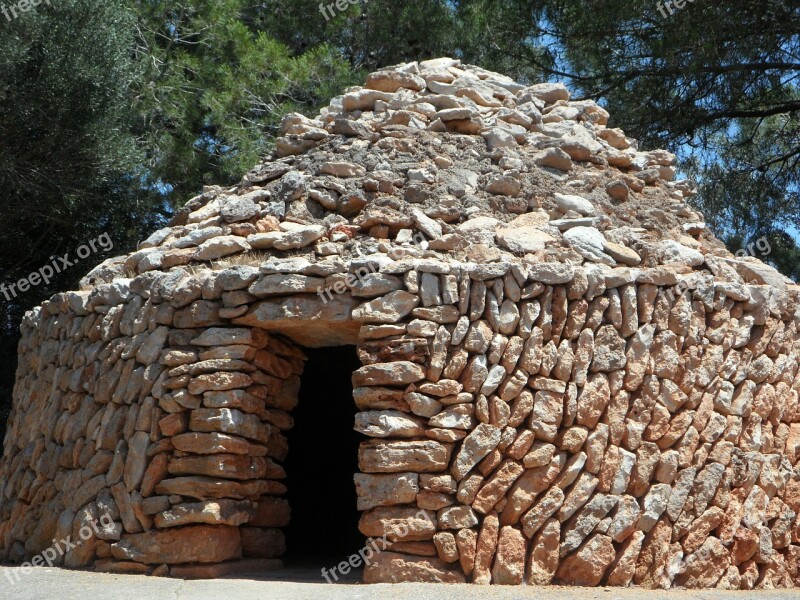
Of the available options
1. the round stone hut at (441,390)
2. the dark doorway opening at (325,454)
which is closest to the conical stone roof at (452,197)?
the round stone hut at (441,390)

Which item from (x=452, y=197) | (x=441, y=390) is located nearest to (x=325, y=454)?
(x=452, y=197)

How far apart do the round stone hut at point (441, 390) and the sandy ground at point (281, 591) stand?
164mm

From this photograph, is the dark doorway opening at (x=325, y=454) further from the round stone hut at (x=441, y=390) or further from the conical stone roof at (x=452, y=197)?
the round stone hut at (x=441, y=390)

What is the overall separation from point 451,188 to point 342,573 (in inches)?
107

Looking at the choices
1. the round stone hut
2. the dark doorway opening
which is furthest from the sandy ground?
the dark doorway opening

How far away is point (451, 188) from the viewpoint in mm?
6773

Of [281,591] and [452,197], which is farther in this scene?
[452,197]

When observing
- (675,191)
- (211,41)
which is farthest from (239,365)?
(211,41)

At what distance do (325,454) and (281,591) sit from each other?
332 centimetres

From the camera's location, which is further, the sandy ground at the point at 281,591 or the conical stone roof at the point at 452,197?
the conical stone roof at the point at 452,197

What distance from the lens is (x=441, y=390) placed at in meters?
5.46

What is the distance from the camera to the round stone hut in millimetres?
5438

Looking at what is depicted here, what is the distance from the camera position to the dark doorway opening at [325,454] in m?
8.18

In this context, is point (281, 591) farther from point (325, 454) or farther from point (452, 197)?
point (325, 454)
